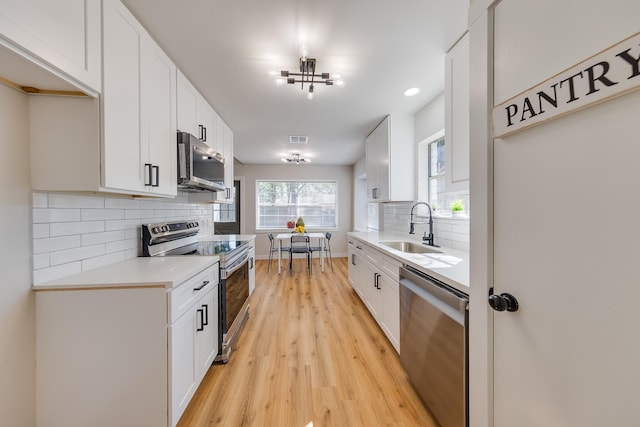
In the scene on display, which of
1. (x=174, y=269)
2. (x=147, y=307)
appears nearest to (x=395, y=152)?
(x=174, y=269)

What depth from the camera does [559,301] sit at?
702 millimetres

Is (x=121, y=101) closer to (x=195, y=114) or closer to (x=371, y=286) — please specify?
(x=195, y=114)

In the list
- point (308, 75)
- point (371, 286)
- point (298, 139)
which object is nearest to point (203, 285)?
point (371, 286)

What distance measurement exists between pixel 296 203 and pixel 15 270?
17.0ft

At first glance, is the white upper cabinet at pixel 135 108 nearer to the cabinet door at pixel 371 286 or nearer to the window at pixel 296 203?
the cabinet door at pixel 371 286

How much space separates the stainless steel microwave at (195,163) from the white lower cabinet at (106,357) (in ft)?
3.41

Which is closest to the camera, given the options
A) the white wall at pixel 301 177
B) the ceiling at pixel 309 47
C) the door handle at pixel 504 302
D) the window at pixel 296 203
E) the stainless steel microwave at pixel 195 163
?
the door handle at pixel 504 302

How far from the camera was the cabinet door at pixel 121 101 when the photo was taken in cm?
122

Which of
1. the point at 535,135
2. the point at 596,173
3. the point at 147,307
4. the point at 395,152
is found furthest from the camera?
the point at 395,152

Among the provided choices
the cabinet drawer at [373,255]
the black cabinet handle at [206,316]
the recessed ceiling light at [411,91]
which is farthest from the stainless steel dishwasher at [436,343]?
the recessed ceiling light at [411,91]

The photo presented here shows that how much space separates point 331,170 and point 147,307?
5.36 metres

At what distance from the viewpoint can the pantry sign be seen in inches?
21.4

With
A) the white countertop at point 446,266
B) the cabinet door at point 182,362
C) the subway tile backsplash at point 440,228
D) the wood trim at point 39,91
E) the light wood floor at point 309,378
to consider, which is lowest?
the light wood floor at point 309,378

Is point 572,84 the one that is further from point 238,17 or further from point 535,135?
point 238,17
